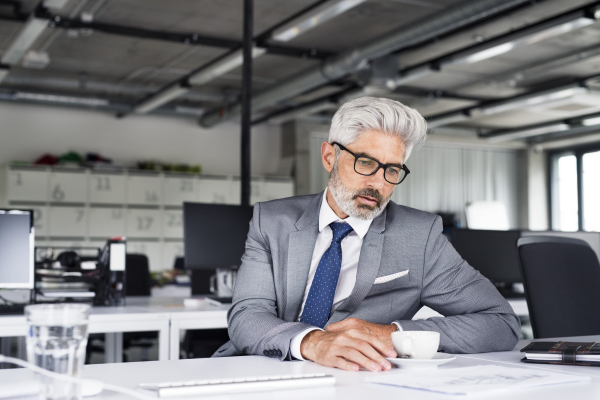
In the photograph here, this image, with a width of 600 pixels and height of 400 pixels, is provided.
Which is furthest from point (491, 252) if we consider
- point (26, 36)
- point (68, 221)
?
point (68, 221)

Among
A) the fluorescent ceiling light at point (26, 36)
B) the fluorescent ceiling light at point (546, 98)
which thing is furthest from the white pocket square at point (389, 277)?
the fluorescent ceiling light at point (546, 98)

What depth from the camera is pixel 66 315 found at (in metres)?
0.81

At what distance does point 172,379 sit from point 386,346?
440mm

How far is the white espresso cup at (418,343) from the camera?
136 cm

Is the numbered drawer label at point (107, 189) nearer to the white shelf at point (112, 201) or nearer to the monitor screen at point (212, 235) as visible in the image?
the white shelf at point (112, 201)

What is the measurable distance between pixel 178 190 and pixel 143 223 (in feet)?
2.40

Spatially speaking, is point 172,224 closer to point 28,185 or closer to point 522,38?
point 28,185

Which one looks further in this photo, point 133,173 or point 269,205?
point 133,173

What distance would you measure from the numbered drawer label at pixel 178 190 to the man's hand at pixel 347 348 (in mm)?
8588

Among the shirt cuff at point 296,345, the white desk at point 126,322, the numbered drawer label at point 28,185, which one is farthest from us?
the numbered drawer label at point 28,185

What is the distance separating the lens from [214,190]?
10.1 meters

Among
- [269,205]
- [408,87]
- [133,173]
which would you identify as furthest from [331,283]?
[133,173]

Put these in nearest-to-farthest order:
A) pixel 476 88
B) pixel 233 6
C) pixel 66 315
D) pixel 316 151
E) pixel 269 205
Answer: pixel 66 315 < pixel 269 205 < pixel 233 6 < pixel 476 88 < pixel 316 151

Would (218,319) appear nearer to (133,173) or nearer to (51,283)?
(51,283)
